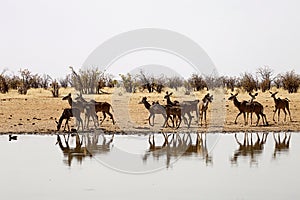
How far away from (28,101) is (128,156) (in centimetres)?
2465

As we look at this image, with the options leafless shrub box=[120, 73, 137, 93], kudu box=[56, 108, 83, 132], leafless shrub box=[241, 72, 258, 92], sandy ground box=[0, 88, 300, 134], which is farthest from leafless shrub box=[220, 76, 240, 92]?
kudu box=[56, 108, 83, 132]

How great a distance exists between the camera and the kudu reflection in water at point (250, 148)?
15.1 meters

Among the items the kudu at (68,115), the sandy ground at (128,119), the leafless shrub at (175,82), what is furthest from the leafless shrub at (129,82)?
the kudu at (68,115)

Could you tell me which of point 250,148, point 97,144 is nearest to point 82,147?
point 97,144

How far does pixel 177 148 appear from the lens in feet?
56.9

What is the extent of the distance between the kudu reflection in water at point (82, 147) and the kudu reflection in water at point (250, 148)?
147 inches

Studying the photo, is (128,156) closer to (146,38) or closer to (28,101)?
(146,38)

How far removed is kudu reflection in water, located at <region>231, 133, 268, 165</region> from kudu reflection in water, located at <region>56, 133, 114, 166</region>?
372 cm

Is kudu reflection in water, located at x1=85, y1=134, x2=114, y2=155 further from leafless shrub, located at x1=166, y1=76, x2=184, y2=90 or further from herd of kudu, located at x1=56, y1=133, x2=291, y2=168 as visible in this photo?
leafless shrub, located at x1=166, y1=76, x2=184, y2=90

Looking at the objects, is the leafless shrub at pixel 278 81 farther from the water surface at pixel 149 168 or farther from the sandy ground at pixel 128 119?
the water surface at pixel 149 168

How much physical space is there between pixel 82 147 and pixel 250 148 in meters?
4.91

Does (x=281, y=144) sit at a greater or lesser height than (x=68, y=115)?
lesser

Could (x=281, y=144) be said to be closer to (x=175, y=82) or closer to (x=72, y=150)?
(x=72, y=150)

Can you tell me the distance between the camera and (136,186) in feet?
37.5
